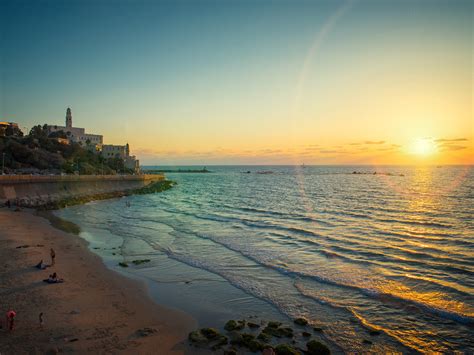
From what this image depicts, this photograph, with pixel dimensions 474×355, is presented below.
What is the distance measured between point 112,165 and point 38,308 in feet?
322

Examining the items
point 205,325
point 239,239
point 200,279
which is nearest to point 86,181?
point 239,239

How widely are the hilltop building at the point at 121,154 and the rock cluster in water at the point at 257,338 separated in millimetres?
110175

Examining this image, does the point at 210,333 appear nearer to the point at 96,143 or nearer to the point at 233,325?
the point at 233,325

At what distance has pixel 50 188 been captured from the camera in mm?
58188

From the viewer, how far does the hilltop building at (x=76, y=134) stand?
113994mm

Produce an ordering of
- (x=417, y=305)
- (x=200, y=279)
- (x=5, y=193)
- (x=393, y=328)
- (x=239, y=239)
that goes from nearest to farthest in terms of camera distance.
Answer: (x=393, y=328)
(x=417, y=305)
(x=200, y=279)
(x=239, y=239)
(x=5, y=193)

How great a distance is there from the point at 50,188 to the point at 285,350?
58618 millimetres

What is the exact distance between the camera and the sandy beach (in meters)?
11.6

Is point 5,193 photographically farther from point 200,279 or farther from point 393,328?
point 393,328

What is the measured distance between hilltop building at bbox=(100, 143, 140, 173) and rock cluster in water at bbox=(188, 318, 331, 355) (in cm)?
11018

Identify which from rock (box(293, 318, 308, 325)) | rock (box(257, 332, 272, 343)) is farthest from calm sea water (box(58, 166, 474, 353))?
rock (box(257, 332, 272, 343))

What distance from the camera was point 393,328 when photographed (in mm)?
13281

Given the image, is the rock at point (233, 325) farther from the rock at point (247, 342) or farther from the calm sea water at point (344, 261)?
the calm sea water at point (344, 261)

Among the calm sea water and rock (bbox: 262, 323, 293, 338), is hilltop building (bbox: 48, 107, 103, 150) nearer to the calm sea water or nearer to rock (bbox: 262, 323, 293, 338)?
the calm sea water
